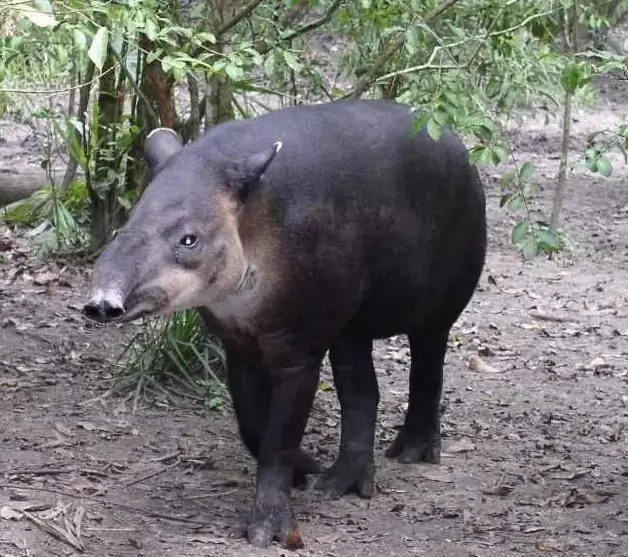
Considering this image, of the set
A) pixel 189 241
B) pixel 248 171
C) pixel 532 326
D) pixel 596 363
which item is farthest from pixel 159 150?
pixel 532 326

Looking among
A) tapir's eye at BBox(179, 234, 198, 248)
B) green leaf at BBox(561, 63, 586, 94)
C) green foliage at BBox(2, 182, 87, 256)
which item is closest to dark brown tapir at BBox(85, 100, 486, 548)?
tapir's eye at BBox(179, 234, 198, 248)

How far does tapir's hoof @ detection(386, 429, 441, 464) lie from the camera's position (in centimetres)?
621

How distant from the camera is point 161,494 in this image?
5.59 metres

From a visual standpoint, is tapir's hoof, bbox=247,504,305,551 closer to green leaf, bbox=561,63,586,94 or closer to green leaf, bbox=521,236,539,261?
green leaf, bbox=521,236,539,261

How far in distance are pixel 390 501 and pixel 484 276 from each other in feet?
15.0

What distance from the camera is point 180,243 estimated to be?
4.57m

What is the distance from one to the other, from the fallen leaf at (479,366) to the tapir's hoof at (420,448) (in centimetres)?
172

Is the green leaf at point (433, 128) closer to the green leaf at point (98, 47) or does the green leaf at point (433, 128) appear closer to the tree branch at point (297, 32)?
the green leaf at point (98, 47)

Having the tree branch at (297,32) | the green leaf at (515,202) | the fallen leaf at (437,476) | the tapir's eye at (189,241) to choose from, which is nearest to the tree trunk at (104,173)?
the tree branch at (297,32)

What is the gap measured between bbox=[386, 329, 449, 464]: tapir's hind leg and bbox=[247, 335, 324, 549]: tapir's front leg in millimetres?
1064

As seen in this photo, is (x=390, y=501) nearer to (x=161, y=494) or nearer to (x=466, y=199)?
(x=161, y=494)

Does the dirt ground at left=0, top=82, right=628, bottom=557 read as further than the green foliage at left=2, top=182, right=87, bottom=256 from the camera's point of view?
No

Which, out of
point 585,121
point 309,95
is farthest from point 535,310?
point 585,121

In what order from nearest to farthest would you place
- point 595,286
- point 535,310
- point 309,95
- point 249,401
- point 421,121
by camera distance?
point 421,121, point 249,401, point 309,95, point 535,310, point 595,286
